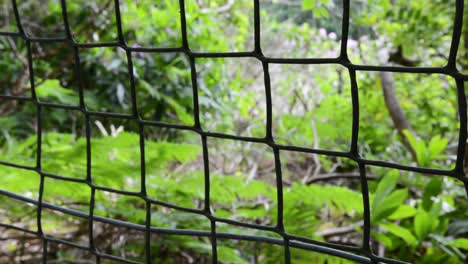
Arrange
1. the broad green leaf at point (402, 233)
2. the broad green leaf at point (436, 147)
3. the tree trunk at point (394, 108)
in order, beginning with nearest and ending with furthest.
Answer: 1. the broad green leaf at point (402, 233)
2. the broad green leaf at point (436, 147)
3. the tree trunk at point (394, 108)

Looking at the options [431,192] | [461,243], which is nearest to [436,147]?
[431,192]

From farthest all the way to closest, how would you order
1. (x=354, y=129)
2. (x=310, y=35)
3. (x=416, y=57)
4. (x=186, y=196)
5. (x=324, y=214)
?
(x=310, y=35) < (x=416, y=57) < (x=324, y=214) < (x=186, y=196) < (x=354, y=129)

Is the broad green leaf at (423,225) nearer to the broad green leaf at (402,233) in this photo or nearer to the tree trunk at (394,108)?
the broad green leaf at (402,233)

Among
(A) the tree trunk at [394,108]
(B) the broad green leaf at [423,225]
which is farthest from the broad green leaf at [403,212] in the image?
(A) the tree trunk at [394,108]

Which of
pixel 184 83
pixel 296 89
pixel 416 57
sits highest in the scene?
pixel 416 57

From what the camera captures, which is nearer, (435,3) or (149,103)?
(435,3)

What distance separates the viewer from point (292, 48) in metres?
2.46

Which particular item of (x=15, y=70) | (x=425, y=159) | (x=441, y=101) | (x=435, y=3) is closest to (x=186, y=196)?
(x=425, y=159)

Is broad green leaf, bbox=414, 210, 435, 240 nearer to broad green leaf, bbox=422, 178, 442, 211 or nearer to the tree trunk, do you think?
broad green leaf, bbox=422, 178, 442, 211

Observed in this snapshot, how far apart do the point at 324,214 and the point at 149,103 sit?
84cm

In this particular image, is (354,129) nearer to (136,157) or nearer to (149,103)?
(136,157)

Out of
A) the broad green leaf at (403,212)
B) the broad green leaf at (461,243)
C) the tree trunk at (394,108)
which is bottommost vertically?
the tree trunk at (394,108)

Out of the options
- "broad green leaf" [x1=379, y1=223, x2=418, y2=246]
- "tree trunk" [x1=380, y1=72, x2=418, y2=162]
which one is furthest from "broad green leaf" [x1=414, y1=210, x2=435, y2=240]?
"tree trunk" [x1=380, y1=72, x2=418, y2=162]

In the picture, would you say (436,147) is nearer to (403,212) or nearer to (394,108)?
(403,212)
